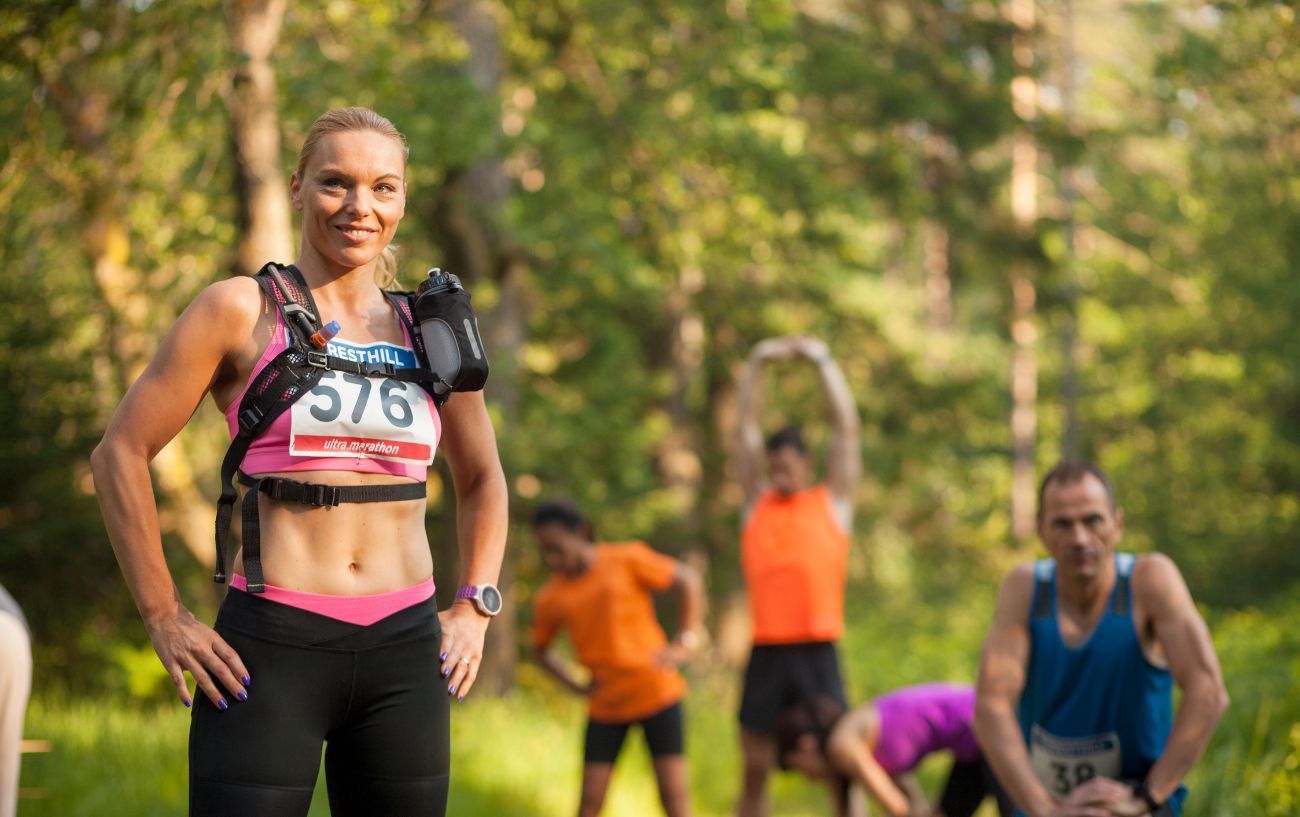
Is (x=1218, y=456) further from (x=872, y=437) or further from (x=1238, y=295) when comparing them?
(x=872, y=437)

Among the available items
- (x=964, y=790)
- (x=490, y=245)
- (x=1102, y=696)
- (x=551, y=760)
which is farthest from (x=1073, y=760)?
(x=490, y=245)

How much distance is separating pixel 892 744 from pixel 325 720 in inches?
197

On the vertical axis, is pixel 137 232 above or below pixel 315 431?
above

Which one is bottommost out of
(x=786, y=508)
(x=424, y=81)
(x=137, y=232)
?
(x=786, y=508)

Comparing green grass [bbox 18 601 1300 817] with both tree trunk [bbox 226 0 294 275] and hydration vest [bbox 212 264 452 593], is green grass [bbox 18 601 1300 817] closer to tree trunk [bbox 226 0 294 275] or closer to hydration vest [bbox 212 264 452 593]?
tree trunk [bbox 226 0 294 275]

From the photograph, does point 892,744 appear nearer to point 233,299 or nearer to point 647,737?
point 647,737

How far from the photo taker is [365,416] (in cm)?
310

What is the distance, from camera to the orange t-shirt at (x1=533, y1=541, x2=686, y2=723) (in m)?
8.07

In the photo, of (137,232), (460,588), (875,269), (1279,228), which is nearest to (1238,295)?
(1279,228)

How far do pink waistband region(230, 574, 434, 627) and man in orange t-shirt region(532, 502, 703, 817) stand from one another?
494 centimetres

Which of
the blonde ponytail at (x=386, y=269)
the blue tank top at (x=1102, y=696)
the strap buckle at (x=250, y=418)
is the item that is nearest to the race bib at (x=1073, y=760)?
the blue tank top at (x=1102, y=696)

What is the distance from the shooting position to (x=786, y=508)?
8.62 m

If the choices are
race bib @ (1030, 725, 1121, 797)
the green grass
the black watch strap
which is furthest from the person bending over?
the black watch strap

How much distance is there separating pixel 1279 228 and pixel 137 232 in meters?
19.0
